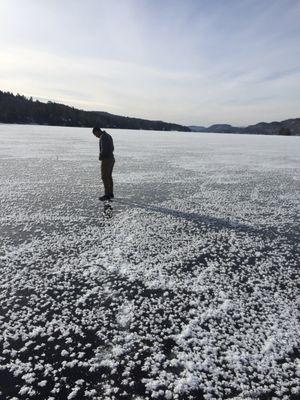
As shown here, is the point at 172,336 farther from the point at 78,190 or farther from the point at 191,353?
the point at 78,190

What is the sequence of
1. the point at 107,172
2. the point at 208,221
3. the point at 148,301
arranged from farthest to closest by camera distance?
1. the point at 107,172
2. the point at 208,221
3. the point at 148,301

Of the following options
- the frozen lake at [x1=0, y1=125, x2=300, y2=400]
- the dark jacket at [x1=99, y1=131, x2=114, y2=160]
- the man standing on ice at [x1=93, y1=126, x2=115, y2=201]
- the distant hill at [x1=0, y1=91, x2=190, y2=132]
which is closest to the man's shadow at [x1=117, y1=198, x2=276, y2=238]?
the frozen lake at [x1=0, y1=125, x2=300, y2=400]

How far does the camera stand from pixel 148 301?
4.62 metres

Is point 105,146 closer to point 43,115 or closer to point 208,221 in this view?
point 208,221

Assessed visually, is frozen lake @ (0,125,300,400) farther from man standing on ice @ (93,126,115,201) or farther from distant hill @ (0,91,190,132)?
distant hill @ (0,91,190,132)

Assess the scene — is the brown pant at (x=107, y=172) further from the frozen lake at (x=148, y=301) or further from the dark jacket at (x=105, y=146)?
the frozen lake at (x=148, y=301)

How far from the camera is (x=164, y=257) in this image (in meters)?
6.17

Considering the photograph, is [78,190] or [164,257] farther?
[78,190]

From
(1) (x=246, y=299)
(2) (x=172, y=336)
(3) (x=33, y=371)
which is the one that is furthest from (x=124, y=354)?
(1) (x=246, y=299)

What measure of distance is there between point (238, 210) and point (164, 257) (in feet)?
14.2

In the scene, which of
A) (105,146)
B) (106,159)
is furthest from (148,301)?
(105,146)

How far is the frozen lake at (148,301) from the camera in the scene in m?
3.22

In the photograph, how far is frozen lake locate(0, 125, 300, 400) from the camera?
322 cm

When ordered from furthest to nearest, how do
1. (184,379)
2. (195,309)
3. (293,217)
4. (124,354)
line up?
(293,217)
(195,309)
(124,354)
(184,379)
